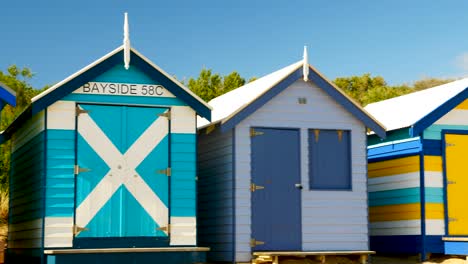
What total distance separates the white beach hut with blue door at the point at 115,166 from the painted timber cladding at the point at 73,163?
0.06ft

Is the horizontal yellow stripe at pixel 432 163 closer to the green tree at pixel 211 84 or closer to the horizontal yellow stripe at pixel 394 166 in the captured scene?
the horizontal yellow stripe at pixel 394 166

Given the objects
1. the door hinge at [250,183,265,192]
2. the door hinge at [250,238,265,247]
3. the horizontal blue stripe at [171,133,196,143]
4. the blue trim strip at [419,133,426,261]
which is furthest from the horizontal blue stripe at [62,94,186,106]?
the blue trim strip at [419,133,426,261]

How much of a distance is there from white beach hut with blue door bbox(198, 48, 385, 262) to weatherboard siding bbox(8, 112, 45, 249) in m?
3.37

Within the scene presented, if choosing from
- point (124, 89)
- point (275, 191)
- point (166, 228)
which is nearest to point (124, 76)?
point (124, 89)

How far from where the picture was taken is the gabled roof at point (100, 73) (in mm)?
14738

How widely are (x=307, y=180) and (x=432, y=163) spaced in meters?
3.08

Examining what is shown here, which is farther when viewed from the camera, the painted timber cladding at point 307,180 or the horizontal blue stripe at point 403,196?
the horizontal blue stripe at point 403,196

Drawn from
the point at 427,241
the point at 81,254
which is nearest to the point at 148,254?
the point at 81,254

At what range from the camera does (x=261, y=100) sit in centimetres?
1642

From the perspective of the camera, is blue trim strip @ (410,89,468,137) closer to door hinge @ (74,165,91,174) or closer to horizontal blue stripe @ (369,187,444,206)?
horizontal blue stripe @ (369,187,444,206)

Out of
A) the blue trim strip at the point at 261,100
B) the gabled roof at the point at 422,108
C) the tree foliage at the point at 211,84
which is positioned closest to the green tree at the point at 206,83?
the tree foliage at the point at 211,84

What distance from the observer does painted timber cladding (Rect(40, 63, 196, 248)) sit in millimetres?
14727

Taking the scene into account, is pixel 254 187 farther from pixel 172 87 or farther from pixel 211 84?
pixel 211 84

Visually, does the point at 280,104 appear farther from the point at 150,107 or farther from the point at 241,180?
the point at 150,107
